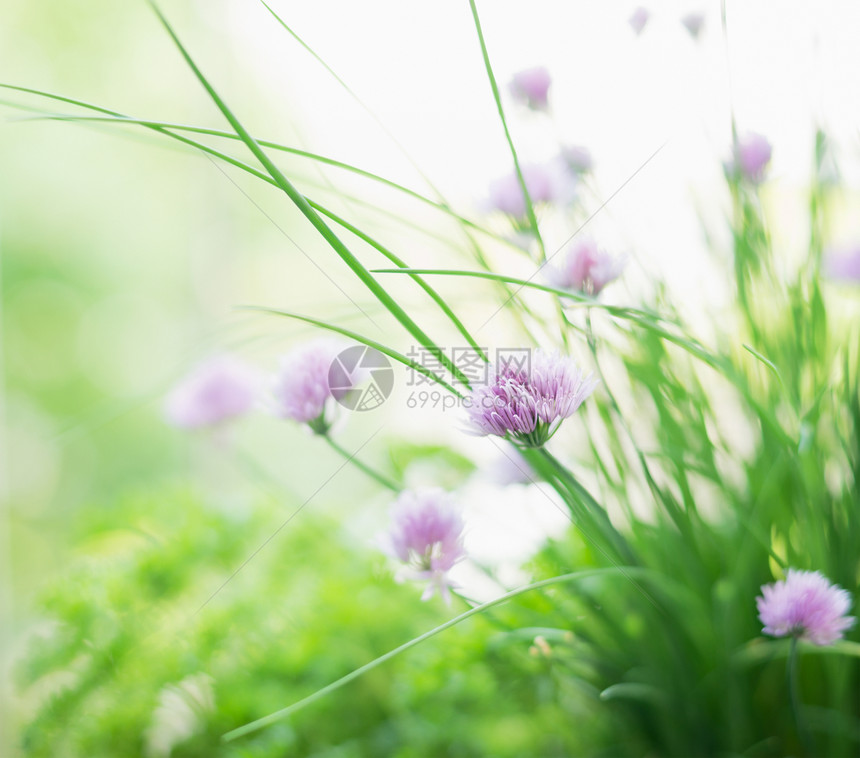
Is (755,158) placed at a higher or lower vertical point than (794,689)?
higher

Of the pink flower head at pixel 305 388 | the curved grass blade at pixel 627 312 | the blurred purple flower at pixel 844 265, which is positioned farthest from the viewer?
the blurred purple flower at pixel 844 265

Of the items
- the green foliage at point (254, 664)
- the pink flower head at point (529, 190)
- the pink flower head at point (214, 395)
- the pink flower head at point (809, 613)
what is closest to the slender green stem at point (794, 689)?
the pink flower head at point (809, 613)

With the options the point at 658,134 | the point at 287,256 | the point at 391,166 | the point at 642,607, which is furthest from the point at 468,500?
the point at 287,256

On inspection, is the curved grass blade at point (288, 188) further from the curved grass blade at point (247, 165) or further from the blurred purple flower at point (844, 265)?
the blurred purple flower at point (844, 265)

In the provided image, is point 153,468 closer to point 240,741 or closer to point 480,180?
point 240,741

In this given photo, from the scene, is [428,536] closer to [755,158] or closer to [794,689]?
[794,689]

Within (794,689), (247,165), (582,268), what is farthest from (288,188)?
(794,689)
